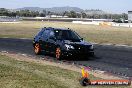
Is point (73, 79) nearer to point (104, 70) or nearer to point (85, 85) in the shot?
point (85, 85)

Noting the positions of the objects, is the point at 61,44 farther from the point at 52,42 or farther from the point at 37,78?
the point at 37,78

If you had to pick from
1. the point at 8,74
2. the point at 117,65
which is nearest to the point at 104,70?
the point at 117,65

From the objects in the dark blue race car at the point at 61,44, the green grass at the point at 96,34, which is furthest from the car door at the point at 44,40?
the green grass at the point at 96,34

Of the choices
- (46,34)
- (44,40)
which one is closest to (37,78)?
(44,40)

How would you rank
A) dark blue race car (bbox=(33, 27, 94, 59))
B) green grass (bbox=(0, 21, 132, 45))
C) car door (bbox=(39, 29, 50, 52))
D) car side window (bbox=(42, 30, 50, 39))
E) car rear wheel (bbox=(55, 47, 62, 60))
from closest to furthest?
1. dark blue race car (bbox=(33, 27, 94, 59))
2. car rear wheel (bbox=(55, 47, 62, 60))
3. car door (bbox=(39, 29, 50, 52))
4. car side window (bbox=(42, 30, 50, 39))
5. green grass (bbox=(0, 21, 132, 45))

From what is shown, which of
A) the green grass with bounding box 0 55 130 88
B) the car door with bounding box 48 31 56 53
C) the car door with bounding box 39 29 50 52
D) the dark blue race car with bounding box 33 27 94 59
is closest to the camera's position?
the green grass with bounding box 0 55 130 88

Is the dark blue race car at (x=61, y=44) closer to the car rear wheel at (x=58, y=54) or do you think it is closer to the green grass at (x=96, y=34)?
the car rear wheel at (x=58, y=54)

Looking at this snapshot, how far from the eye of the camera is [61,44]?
2005cm

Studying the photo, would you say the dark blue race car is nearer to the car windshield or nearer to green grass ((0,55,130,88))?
the car windshield

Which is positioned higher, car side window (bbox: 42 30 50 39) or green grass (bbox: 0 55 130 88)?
car side window (bbox: 42 30 50 39)

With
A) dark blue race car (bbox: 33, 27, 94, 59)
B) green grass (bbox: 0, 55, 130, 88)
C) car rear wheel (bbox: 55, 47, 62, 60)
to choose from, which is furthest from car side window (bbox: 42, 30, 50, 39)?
green grass (bbox: 0, 55, 130, 88)

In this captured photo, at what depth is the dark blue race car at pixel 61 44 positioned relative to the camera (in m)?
19.8

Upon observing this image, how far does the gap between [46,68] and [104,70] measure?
2338 mm

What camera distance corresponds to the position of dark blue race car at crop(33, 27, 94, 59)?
19.8 meters
